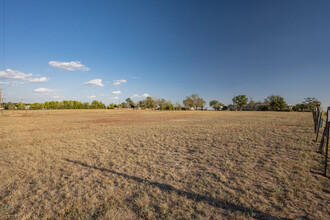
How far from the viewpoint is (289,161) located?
5.36 meters

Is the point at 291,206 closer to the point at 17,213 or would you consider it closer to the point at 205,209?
the point at 205,209

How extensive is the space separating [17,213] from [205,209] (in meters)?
3.92

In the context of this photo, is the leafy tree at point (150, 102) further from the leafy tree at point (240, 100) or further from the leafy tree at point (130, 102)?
the leafy tree at point (240, 100)

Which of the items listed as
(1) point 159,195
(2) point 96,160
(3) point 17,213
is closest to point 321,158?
(1) point 159,195

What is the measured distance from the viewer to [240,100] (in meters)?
93.9

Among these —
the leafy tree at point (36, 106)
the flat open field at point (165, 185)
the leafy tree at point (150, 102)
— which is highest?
the leafy tree at point (150, 102)

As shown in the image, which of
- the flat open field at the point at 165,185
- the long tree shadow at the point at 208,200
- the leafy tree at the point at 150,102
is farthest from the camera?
the leafy tree at the point at 150,102

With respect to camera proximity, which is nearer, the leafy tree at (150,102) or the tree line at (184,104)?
the tree line at (184,104)

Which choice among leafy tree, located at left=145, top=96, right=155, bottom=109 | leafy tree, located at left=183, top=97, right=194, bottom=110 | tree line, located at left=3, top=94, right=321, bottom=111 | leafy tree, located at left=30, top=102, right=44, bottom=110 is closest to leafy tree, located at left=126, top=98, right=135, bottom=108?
tree line, located at left=3, top=94, right=321, bottom=111

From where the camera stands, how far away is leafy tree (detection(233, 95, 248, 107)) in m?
92.8

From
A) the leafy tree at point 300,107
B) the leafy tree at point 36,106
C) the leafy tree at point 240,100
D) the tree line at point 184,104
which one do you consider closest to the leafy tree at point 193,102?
the tree line at point 184,104

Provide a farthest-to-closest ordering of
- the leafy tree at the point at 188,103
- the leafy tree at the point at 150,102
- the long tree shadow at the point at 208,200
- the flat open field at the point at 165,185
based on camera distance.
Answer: the leafy tree at the point at 188,103
the leafy tree at the point at 150,102
the flat open field at the point at 165,185
the long tree shadow at the point at 208,200

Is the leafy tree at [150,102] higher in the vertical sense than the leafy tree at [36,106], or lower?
higher

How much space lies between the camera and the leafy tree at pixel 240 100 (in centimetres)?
9281
